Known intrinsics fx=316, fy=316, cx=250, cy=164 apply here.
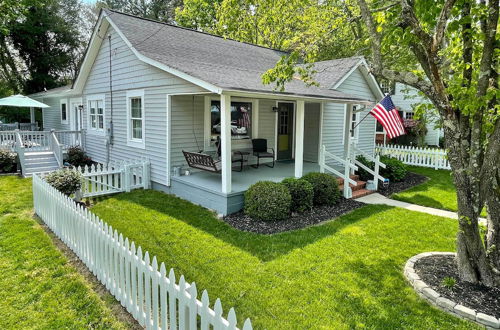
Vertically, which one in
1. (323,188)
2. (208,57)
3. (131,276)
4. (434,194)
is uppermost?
(208,57)

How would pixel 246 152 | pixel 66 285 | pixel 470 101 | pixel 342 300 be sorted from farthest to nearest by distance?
pixel 246 152 < pixel 66 285 < pixel 342 300 < pixel 470 101

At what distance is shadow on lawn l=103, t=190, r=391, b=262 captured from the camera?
5.60 meters

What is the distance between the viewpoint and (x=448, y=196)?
32.0ft

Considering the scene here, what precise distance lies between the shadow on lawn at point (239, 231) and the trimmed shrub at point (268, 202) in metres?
0.67

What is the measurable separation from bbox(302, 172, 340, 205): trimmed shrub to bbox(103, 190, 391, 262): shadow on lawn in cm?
70

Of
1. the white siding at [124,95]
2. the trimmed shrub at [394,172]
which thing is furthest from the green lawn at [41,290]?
the trimmed shrub at [394,172]

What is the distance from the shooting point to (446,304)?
12.7 ft

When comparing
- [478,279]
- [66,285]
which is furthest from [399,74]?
[66,285]

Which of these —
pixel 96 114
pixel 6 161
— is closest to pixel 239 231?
pixel 96 114

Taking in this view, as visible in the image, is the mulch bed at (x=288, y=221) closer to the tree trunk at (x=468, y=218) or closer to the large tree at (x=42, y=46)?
the tree trunk at (x=468, y=218)

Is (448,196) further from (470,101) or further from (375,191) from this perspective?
(470,101)

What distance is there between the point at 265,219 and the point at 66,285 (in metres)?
3.88

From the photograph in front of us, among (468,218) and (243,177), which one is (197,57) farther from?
(468,218)

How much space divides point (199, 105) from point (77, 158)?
6.83 metres
